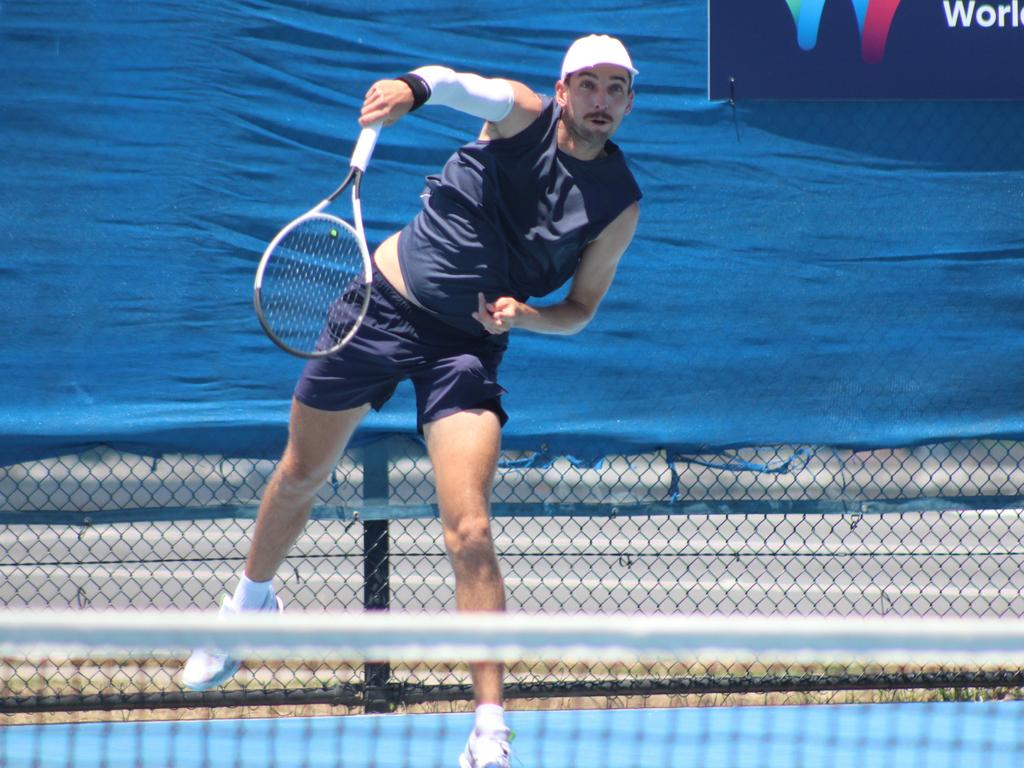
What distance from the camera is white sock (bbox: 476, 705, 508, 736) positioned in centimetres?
285

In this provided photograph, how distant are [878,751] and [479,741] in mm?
1321

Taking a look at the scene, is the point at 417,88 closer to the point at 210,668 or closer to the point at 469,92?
the point at 469,92

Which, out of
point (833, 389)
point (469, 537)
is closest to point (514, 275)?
point (469, 537)

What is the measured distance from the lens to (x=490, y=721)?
2.86 metres

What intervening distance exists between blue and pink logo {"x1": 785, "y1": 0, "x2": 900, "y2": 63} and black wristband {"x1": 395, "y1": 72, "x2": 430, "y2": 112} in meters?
1.79

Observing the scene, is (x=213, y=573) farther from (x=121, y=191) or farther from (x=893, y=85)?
(x=893, y=85)

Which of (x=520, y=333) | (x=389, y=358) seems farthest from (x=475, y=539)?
(x=520, y=333)

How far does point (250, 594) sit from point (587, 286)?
1.18m

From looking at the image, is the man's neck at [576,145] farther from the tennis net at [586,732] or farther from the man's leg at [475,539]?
the tennis net at [586,732]

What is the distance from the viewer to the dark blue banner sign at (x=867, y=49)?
4.25 meters

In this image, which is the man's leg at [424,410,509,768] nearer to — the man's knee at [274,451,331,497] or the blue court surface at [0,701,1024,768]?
the man's knee at [274,451,331,497]

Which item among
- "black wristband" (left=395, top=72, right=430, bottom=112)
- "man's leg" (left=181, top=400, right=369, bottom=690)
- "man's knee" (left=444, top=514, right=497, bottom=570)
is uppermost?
"black wristband" (left=395, top=72, right=430, bottom=112)

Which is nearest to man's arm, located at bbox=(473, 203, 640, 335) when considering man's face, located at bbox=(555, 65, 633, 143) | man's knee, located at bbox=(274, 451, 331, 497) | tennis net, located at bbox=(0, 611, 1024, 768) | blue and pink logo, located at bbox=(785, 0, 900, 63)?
man's face, located at bbox=(555, 65, 633, 143)

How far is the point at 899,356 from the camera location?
169 inches
